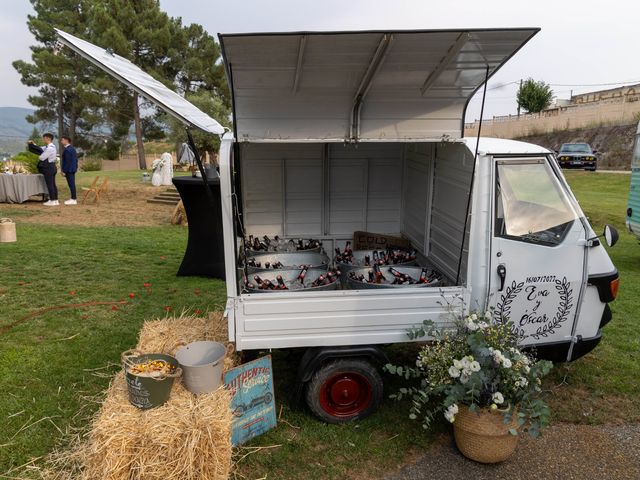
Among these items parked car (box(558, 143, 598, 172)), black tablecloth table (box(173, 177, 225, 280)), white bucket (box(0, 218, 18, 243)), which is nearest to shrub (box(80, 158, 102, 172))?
white bucket (box(0, 218, 18, 243))

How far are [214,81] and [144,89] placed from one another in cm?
3129

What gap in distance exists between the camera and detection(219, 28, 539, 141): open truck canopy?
9.71 feet

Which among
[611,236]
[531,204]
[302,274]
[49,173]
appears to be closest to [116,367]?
[302,274]

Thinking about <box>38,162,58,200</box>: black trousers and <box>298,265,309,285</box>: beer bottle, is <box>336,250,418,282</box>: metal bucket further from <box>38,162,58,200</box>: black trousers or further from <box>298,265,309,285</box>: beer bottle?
<box>38,162,58,200</box>: black trousers

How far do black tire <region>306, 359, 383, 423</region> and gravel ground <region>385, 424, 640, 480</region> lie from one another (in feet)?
1.93

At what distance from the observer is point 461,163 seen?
403cm

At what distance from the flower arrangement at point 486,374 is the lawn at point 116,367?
0.60 meters

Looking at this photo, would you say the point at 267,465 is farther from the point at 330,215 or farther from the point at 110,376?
the point at 330,215

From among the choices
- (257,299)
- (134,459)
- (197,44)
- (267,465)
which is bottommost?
(267,465)

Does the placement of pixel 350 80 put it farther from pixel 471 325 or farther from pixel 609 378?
pixel 609 378

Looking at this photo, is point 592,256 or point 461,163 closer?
point 592,256

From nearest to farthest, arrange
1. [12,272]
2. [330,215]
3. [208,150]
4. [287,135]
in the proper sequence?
1. [287,135]
2. [330,215]
3. [12,272]
4. [208,150]

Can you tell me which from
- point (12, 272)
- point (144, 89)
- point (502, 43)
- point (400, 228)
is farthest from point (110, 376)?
point (12, 272)

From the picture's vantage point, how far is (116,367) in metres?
4.62
